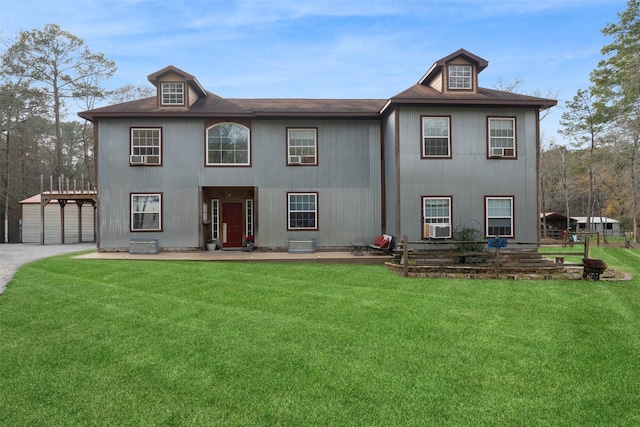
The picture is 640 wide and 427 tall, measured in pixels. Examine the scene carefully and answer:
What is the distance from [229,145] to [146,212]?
4.26 m

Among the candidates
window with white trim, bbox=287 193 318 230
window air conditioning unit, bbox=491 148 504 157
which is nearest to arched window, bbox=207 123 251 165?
window with white trim, bbox=287 193 318 230

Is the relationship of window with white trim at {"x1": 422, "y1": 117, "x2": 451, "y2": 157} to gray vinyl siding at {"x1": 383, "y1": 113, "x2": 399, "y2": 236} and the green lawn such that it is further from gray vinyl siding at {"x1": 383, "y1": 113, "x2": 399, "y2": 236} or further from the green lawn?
the green lawn

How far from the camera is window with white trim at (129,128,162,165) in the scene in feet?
49.4

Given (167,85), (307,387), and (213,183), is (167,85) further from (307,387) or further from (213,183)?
(307,387)

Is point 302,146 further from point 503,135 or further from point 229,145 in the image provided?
point 503,135

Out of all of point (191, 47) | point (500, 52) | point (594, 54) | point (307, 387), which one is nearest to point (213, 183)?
point (191, 47)

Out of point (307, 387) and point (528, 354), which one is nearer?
point (307, 387)

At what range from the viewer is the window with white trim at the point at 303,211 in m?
15.4

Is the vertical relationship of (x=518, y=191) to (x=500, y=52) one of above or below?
below

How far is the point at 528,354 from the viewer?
17.3 ft

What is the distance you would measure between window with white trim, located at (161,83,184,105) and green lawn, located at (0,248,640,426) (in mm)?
8730

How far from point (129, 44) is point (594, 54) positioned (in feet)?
115

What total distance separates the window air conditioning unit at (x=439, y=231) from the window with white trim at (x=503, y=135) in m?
3.53

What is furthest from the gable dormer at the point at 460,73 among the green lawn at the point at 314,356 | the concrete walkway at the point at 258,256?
the green lawn at the point at 314,356
